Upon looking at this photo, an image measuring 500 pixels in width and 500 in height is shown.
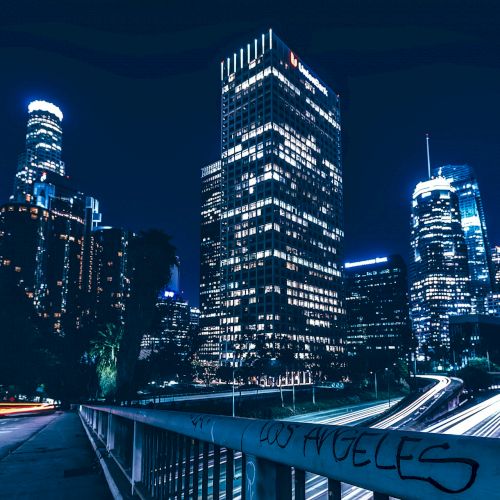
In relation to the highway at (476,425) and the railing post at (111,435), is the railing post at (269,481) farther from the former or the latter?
the highway at (476,425)

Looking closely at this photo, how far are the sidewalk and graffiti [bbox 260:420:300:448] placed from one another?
16.7 feet

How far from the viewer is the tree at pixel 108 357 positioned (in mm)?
60594

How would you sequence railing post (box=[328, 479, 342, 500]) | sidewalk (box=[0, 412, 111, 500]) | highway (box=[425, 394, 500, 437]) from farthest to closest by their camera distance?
highway (box=[425, 394, 500, 437]), sidewalk (box=[0, 412, 111, 500]), railing post (box=[328, 479, 342, 500])

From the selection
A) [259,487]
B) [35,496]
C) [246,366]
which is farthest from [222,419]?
[246,366]

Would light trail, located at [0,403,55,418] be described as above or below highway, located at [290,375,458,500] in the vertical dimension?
above

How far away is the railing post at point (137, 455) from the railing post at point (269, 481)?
3.80 metres

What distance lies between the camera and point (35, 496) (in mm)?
6512

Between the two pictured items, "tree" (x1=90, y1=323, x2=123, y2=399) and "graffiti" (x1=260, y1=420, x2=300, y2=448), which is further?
"tree" (x1=90, y1=323, x2=123, y2=399)

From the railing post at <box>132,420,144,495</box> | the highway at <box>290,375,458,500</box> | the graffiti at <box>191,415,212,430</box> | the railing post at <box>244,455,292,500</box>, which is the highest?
the graffiti at <box>191,415,212,430</box>

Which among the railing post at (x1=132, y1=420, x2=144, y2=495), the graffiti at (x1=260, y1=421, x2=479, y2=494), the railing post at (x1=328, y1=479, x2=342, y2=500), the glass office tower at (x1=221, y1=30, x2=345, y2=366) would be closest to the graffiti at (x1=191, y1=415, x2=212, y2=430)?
the graffiti at (x1=260, y1=421, x2=479, y2=494)

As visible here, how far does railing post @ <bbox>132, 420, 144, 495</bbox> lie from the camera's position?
594cm

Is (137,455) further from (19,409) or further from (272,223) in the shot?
(272,223)

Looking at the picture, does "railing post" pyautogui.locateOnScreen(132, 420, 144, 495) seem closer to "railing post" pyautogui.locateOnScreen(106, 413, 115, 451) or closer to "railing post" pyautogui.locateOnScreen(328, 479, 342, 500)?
"railing post" pyautogui.locateOnScreen(106, 413, 115, 451)

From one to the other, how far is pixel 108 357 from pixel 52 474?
5943 cm
